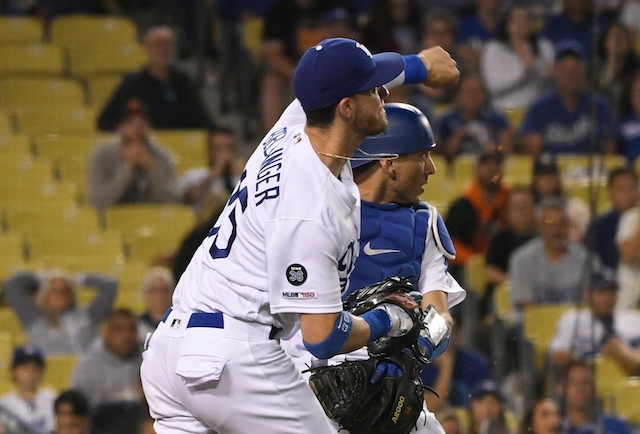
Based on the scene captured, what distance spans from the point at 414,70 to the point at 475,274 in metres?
3.60

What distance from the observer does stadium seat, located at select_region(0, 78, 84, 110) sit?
28.9 ft

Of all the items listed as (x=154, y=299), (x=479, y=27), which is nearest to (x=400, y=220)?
(x=154, y=299)

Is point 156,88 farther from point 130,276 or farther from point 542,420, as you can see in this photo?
point 542,420

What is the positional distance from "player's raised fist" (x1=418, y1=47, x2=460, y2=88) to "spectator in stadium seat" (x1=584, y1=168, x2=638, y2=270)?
3.90 metres

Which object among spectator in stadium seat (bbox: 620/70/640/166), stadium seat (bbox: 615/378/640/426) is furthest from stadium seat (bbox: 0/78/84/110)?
stadium seat (bbox: 615/378/640/426)

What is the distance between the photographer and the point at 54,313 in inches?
279

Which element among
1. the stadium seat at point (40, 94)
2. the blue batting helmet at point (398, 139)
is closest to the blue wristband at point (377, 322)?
the blue batting helmet at point (398, 139)

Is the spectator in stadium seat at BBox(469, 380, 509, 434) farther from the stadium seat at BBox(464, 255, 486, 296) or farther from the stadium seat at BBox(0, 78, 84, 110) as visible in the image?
the stadium seat at BBox(0, 78, 84, 110)

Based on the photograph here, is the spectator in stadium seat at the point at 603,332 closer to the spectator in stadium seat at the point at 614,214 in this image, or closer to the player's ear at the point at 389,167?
the spectator in stadium seat at the point at 614,214

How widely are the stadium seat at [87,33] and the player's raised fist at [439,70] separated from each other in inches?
235

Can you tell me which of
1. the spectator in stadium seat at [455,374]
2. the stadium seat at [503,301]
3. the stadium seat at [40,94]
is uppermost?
the stadium seat at [40,94]

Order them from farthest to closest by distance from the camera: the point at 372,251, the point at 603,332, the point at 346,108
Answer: the point at 603,332 → the point at 372,251 → the point at 346,108

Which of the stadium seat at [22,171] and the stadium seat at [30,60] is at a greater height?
the stadium seat at [30,60]

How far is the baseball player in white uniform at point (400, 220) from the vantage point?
12.3 ft
